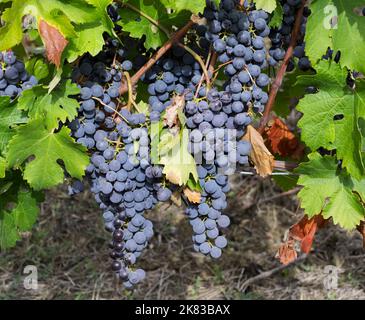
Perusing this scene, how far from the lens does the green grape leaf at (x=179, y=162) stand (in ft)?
4.99

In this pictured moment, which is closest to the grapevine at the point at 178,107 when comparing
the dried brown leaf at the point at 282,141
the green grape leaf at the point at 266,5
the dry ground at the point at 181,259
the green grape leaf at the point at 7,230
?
the green grape leaf at the point at 266,5

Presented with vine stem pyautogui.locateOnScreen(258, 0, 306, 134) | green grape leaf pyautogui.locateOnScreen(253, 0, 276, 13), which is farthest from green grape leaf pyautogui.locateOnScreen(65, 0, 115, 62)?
vine stem pyautogui.locateOnScreen(258, 0, 306, 134)

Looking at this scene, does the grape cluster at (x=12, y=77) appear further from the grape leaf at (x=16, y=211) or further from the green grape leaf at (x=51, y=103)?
the grape leaf at (x=16, y=211)

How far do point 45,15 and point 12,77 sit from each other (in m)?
0.25

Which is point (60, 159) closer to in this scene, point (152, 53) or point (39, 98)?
point (39, 98)

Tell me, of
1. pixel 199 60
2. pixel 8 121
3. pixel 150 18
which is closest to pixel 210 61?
pixel 199 60

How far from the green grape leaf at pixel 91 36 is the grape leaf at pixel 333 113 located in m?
0.51

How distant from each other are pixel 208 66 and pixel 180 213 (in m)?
1.50

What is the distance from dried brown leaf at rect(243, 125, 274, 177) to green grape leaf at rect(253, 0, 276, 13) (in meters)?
0.32

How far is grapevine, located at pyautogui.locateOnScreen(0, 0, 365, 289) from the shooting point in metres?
1.53

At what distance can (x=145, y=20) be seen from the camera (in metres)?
1.59

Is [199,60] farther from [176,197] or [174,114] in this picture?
[176,197]

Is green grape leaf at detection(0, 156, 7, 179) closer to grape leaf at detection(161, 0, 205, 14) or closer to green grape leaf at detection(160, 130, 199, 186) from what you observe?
green grape leaf at detection(160, 130, 199, 186)

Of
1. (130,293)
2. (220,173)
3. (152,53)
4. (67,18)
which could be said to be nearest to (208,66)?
(152,53)
